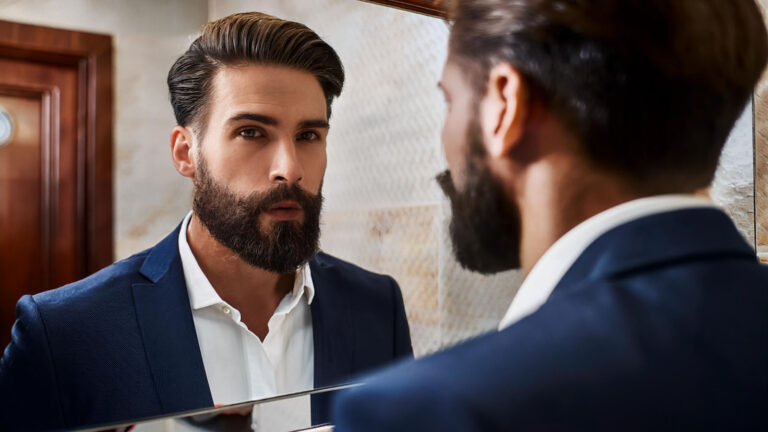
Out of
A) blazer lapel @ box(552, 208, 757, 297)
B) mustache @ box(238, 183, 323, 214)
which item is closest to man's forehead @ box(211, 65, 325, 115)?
mustache @ box(238, 183, 323, 214)

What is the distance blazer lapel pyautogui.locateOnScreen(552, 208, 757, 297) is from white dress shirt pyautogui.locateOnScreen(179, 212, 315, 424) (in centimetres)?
43

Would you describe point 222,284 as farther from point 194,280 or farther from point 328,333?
point 328,333

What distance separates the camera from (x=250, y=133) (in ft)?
2.49

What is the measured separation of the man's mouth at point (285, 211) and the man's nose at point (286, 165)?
29 mm

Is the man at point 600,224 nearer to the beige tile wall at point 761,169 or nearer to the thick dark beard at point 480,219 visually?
the thick dark beard at point 480,219

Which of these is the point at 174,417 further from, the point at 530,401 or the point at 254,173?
the point at 530,401

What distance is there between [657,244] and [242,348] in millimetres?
511

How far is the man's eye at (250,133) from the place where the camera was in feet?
2.48

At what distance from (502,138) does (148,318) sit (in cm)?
45

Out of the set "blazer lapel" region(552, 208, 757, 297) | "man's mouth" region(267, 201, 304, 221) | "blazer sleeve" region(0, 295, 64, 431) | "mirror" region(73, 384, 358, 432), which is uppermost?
"man's mouth" region(267, 201, 304, 221)

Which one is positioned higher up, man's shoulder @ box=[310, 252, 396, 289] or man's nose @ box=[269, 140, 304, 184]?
man's nose @ box=[269, 140, 304, 184]

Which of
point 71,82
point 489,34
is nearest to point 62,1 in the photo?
point 71,82

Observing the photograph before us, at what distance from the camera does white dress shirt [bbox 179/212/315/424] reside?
0.75 metres

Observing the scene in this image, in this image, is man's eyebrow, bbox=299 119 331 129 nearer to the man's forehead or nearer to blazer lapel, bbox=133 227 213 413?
the man's forehead
